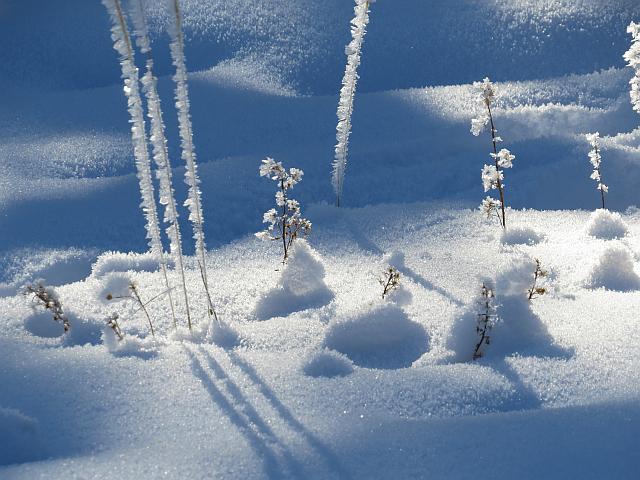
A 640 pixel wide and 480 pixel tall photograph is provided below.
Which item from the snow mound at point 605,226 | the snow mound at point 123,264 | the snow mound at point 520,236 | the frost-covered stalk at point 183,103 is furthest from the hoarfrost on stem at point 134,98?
the snow mound at point 605,226

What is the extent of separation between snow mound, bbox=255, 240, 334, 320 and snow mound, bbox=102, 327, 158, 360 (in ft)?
1.73

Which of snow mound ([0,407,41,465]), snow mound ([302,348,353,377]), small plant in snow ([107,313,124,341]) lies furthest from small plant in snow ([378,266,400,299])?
snow mound ([0,407,41,465])

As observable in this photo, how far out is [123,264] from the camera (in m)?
3.16

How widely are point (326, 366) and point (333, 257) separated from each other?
124 cm

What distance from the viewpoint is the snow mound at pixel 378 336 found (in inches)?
88.8

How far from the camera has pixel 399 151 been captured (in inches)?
168

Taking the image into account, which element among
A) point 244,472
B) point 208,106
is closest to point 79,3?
point 208,106

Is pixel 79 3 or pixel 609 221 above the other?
pixel 79 3

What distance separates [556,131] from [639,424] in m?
2.97

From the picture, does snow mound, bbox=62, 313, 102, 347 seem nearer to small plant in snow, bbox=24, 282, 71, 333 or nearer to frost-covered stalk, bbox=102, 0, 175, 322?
small plant in snow, bbox=24, 282, 71, 333

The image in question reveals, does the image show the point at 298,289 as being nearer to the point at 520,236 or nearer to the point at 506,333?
the point at 506,333

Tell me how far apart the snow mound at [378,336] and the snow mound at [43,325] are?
966mm

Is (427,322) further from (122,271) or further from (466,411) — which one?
(122,271)

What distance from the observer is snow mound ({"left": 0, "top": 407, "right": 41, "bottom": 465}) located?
175 centimetres
